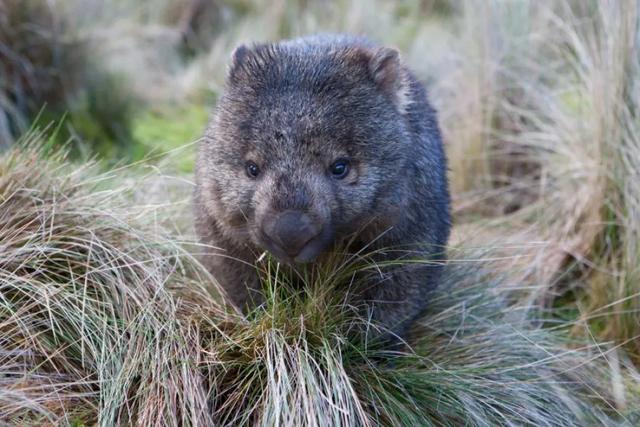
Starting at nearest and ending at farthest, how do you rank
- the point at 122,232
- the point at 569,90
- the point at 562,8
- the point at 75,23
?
1. the point at 122,232
2. the point at 569,90
3. the point at 562,8
4. the point at 75,23

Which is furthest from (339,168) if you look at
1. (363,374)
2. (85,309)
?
(85,309)

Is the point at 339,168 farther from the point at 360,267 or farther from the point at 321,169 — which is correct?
the point at 360,267

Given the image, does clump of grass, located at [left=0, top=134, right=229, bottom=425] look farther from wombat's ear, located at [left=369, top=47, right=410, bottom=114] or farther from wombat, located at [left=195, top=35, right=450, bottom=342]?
wombat's ear, located at [left=369, top=47, right=410, bottom=114]

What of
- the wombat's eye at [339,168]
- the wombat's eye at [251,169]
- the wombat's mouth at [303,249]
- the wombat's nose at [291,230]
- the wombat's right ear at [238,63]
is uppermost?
the wombat's right ear at [238,63]

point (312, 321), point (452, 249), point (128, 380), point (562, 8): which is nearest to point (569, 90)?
point (562, 8)

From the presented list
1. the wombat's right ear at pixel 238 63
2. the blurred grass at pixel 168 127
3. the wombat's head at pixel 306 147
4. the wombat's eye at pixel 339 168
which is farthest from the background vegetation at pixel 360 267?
the wombat's right ear at pixel 238 63

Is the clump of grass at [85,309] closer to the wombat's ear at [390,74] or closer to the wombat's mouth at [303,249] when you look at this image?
the wombat's mouth at [303,249]

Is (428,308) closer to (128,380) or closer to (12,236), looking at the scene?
(128,380)
